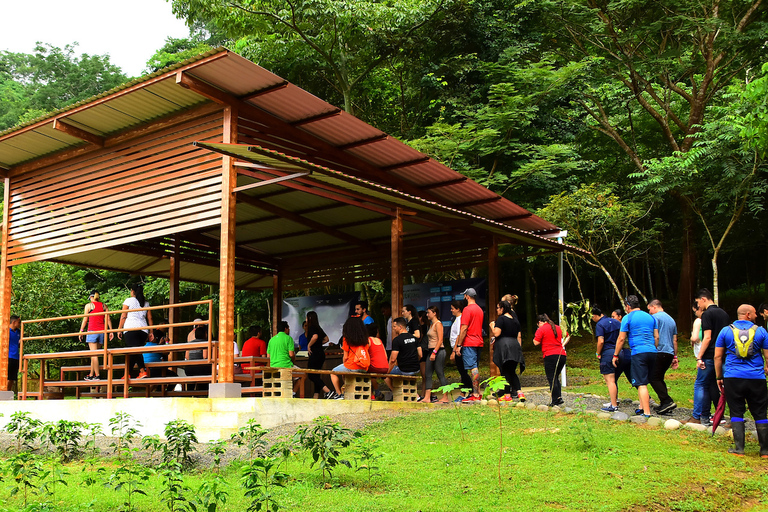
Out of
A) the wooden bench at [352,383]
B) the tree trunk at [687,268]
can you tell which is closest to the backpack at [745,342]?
the wooden bench at [352,383]

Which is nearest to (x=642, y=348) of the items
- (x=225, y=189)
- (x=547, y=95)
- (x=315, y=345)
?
(x=315, y=345)

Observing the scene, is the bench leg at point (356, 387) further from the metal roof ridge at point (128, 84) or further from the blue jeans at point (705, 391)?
the metal roof ridge at point (128, 84)

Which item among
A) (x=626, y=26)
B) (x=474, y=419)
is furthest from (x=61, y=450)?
(x=626, y=26)

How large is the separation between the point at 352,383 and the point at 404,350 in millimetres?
1194

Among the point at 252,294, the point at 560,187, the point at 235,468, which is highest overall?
the point at 560,187

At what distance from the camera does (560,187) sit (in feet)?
63.8

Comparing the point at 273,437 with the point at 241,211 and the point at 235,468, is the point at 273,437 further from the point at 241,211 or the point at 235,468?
the point at 241,211

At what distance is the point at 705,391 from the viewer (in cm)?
876

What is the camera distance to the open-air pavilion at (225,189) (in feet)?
32.1

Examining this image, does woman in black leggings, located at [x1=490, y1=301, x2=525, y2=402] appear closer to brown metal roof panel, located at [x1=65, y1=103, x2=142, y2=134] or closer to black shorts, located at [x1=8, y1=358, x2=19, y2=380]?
brown metal roof panel, located at [x1=65, y1=103, x2=142, y2=134]

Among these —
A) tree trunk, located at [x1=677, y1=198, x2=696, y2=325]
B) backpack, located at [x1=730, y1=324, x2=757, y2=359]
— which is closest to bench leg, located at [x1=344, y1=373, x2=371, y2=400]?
backpack, located at [x1=730, y1=324, x2=757, y2=359]

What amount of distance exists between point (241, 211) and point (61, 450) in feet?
20.4

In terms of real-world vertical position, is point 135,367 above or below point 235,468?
above

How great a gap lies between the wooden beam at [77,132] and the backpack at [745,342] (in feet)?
32.6
